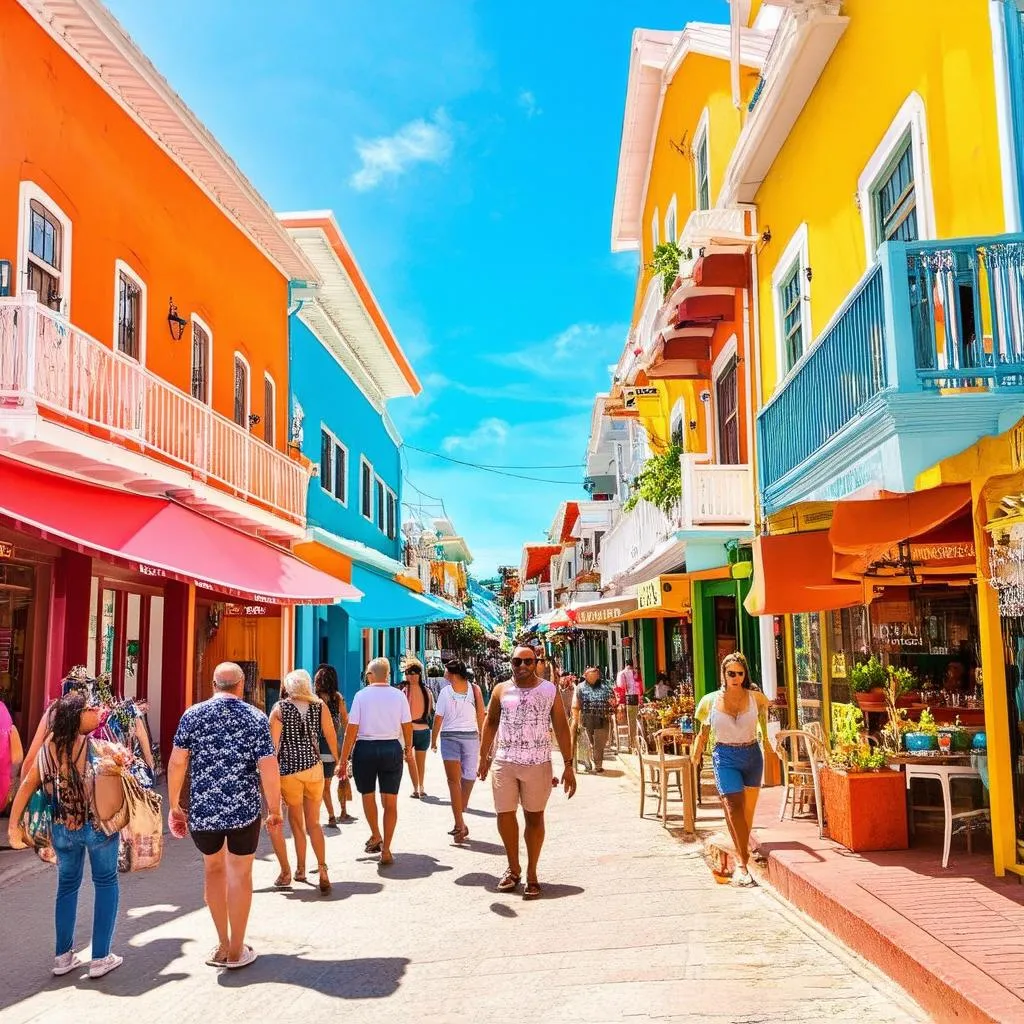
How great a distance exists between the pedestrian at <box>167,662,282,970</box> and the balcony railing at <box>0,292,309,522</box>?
443 cm

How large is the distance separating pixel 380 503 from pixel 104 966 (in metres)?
23.6

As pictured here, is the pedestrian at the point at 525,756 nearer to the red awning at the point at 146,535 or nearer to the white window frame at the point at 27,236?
the red awning at the point at 146,535

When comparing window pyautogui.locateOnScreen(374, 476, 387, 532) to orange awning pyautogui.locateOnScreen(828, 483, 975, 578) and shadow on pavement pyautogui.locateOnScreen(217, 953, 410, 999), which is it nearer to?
orange awning pyautogui.locateOnScreen(828, 483, 975, 578)

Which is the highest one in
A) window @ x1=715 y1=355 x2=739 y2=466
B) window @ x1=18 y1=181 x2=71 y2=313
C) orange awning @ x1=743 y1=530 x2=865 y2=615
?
window @ x1=18 y1=181 x2=71 y2=313

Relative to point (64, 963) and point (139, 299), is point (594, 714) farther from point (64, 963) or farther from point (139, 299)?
point (64, 963)

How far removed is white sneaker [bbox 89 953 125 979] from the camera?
5.62m

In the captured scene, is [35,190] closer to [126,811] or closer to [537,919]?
[126,811]

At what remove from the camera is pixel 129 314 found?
1291cm

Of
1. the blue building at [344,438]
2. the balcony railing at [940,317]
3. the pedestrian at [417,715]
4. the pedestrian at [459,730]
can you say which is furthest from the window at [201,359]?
the balcony railing at [940,317]

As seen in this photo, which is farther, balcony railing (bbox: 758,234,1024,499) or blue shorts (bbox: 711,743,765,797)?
blue shorts (bbox: 711,743,765,797)

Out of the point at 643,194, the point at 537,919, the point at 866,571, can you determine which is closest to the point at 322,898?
the point at 537,919

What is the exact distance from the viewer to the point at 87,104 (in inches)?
460

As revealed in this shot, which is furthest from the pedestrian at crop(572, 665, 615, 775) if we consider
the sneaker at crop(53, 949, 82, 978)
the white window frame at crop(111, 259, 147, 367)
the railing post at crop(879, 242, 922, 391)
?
the sneaker at crop(53, 949, 82, 978)

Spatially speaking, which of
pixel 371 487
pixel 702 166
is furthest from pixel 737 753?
pixel 371 487
